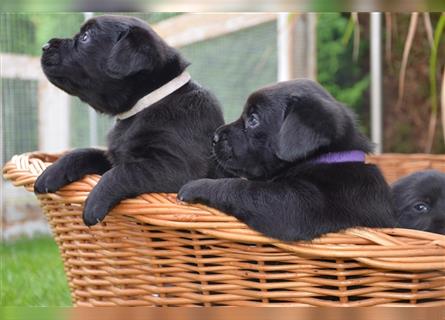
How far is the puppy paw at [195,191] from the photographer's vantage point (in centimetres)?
180

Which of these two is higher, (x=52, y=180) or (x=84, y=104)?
(x=52, y=180)

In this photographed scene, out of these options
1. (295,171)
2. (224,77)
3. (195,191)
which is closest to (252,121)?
(295,171)

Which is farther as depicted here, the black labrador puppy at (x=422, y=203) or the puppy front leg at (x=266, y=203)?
the black labrador puppy at (x=422, y=203)

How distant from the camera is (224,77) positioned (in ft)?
15.5

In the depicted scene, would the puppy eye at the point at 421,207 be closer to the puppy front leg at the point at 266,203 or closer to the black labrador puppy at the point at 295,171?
the black labrador puppy at the point at 295,171

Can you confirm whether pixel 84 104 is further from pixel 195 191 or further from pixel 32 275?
pixel 195 191

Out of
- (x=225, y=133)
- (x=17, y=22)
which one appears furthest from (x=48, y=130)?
(x=225, y=133)

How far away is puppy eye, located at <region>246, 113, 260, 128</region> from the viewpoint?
199 centimetres

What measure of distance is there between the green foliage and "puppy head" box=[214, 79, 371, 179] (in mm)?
2962

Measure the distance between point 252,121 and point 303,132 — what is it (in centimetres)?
20

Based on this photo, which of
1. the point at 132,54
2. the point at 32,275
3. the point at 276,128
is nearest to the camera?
the point at 276,128

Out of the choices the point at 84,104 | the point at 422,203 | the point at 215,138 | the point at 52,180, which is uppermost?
the point at 215,138

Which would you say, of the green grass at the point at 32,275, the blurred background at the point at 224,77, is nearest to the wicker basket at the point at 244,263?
the green grass at the point at 32,275

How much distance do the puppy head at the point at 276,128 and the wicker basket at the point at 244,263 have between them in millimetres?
237
